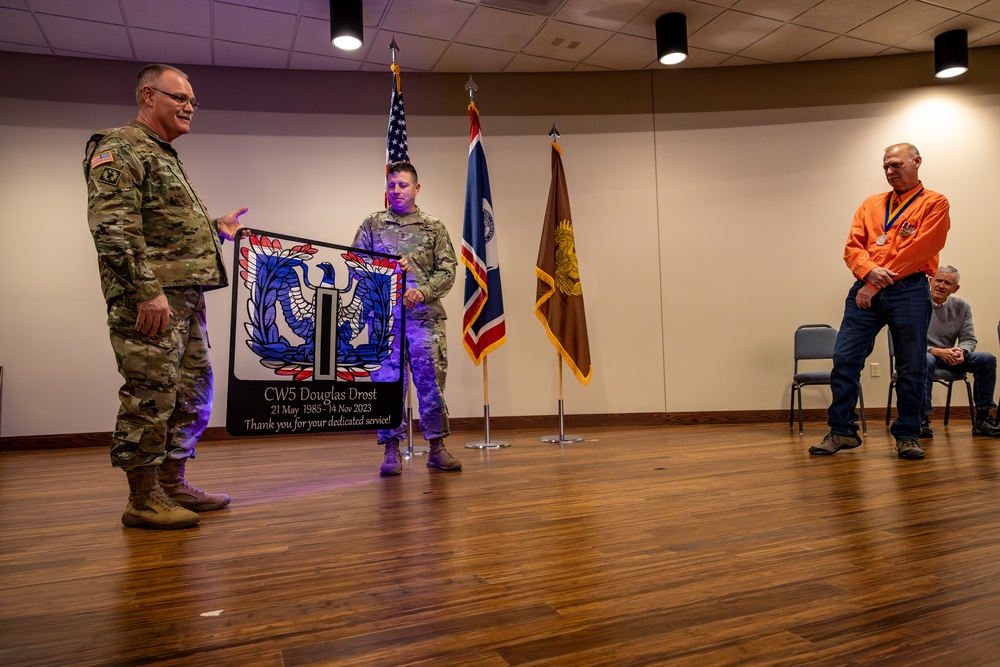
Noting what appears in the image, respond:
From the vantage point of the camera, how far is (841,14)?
5062 millimetres

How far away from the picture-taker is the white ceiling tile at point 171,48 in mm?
4984

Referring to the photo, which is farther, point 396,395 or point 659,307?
point 659,307

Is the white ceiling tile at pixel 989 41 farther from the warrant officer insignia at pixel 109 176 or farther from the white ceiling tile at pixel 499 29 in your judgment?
the warrant officer insignia at pixel 109 176

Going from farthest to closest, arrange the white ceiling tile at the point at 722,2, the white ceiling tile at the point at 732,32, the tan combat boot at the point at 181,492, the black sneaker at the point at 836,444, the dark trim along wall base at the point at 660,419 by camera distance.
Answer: the dark trim along wall base at the point at 660,419 < the white ceiling tile at the point at 732,32 < the white ceiling tile at the point at 722,2 < the black sneaker at the point at 836,444 < the tan combat boot at the point at 181,492

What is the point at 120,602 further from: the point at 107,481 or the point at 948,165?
the point at 948,165

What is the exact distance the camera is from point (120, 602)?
4.59 feet

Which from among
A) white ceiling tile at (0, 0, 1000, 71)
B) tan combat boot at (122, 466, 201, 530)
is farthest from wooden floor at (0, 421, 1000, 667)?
white ceiling tile at (0, 0, 1000, 71)

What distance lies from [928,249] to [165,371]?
→ 10.9 feet

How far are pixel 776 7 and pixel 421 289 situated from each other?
3789 mm

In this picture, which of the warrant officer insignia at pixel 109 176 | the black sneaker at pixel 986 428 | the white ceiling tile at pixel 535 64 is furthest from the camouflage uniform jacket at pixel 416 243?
the black sneaker at pixel 986 428

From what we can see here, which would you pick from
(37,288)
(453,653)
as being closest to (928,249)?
(453,653)

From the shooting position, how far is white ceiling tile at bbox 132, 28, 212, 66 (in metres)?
4.98

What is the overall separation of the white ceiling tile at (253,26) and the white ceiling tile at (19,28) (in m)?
1.25

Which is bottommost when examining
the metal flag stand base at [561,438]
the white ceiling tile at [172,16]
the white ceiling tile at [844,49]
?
the metal flag stand base at [561,438]
